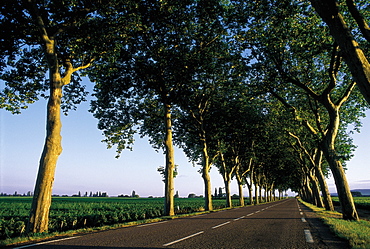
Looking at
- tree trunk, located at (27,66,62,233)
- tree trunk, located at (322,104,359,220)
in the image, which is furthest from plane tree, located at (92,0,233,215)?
tree trunk, located at (322,104,359,220)

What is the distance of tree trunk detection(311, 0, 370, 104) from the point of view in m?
5.66

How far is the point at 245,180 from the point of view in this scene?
5225 cm

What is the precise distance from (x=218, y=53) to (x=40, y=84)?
11441 mm

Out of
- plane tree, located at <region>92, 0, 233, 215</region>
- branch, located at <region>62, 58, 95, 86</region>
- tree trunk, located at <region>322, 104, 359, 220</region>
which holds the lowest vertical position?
tree trunk, located at <region>322, 104, 359, 220</region>

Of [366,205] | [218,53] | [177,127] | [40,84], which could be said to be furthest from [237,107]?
[366,205]

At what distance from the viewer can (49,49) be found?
11742 millimetres

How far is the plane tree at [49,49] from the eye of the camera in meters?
10.7

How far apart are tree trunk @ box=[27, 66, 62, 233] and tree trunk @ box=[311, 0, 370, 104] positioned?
1036 centimetres

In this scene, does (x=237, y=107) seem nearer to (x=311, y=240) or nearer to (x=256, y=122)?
(x=256, y=122)

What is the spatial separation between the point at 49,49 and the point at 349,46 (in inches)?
451

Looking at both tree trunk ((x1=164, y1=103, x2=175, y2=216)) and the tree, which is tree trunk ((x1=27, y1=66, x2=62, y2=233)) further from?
tree trunk ((x1=164, y1=103, x2=175, y2=216))

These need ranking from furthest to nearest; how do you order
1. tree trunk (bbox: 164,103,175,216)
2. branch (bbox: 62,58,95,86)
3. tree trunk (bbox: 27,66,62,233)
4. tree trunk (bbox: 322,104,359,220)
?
tree trunk (bbox: 164,103,175,216) < tree trunk (bbox: 322,104,359,220) < branch (bbox: 62,58,95,86) < tree trunk (bbox: 27,66,62,233)

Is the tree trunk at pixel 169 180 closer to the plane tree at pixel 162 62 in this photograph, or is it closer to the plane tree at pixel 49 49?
the plane tree at pixel 162 62

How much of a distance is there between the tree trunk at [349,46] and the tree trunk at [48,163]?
10.4 metres
